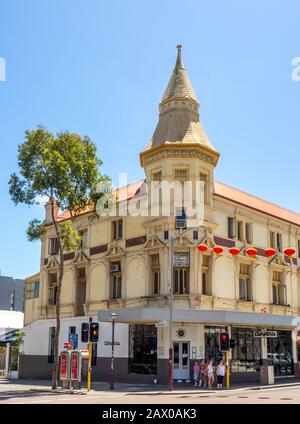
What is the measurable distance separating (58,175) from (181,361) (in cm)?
1389

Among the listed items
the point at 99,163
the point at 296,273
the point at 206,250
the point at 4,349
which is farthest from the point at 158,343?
the point at 4,349

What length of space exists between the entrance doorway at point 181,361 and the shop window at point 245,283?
264 inches

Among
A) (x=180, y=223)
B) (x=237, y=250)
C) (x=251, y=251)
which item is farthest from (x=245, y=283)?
(x=180, y=223)

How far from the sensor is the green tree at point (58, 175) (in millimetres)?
30859

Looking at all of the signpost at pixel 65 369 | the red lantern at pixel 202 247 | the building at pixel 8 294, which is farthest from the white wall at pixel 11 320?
the red lantern at pixel 202 247

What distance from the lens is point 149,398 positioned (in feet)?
81.4

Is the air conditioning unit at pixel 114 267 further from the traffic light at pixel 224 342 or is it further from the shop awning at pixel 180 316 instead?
the traffic light at pixel 224 342

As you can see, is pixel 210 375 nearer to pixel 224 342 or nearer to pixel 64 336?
pixel 224 342

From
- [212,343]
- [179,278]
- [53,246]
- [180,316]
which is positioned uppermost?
[53,246]

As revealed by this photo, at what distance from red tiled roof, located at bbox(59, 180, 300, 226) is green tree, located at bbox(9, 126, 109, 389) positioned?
285 inches

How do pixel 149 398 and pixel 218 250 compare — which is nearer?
pixel 149 398

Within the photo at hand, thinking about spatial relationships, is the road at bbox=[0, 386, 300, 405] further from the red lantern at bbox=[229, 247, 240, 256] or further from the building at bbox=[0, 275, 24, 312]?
the building at bbox=[0, 275, 24, 312]
